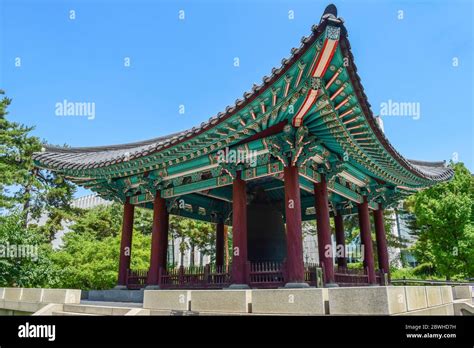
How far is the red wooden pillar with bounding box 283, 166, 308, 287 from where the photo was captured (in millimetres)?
11023

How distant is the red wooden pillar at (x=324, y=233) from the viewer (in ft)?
40.7

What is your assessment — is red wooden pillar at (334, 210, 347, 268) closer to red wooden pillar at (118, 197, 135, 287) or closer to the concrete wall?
red wooden pillar at (118, 197, 135, 287)

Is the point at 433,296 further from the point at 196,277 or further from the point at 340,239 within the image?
the point at 340,239

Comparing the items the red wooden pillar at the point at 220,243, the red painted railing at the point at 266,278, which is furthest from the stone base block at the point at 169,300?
the red wooden pillar at the point at 220,243

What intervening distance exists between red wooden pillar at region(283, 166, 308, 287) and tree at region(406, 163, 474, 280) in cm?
1736

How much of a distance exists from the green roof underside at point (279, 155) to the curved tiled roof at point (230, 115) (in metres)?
0.03

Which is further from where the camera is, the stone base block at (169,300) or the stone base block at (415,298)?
the stone base block at (169,300)

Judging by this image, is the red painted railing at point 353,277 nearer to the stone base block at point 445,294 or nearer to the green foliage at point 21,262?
the stone base block at point 445,294

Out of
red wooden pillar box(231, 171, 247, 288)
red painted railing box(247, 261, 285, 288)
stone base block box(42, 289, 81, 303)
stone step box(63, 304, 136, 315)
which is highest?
red wooden pillar box(231, 171, 247, 288)

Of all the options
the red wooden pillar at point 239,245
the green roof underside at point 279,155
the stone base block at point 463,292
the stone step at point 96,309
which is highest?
the green roof underside at point 279,155

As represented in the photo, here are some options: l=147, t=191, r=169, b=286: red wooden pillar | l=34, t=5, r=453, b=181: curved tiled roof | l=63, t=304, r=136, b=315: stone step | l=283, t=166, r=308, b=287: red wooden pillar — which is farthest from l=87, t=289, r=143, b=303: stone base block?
l=283, t=166, r=308, b=287: red wooden pillar

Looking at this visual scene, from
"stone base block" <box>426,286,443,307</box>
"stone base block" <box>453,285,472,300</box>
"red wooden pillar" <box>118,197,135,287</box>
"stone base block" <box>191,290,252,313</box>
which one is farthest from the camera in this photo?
"red wooden pillar" <box>118,197,135,287</box>
